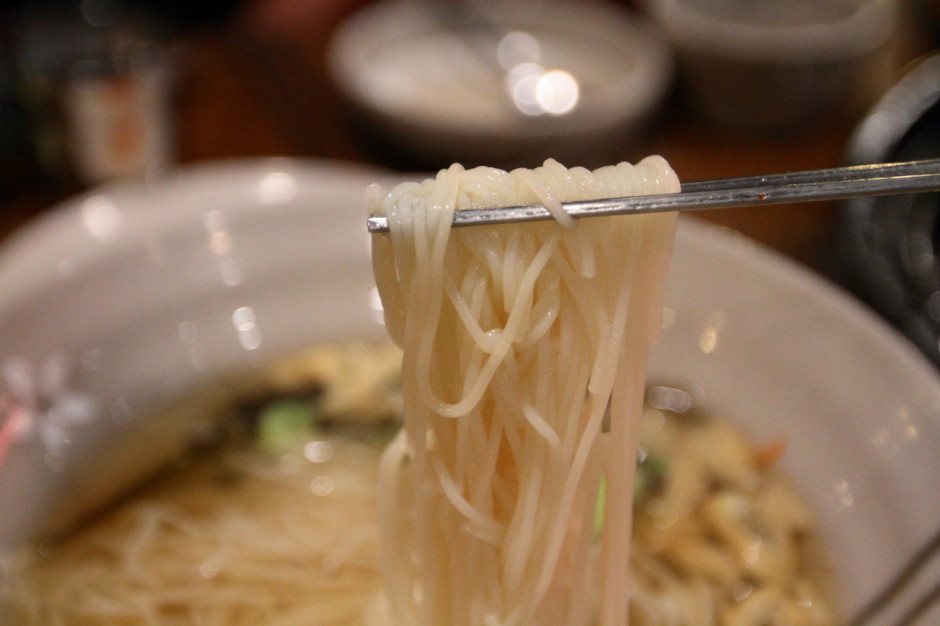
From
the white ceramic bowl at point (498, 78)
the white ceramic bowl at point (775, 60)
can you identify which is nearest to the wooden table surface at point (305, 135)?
the white ceramic bowl at point (775, 60)

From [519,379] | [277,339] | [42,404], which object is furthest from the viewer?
[277,339]

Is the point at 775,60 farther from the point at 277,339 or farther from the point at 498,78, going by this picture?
the point at 277,339

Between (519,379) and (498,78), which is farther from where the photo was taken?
(498,78)

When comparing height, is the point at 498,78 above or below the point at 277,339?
above

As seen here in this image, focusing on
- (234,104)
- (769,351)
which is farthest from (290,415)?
(234,104)

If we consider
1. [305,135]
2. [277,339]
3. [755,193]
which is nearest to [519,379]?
[755,193]

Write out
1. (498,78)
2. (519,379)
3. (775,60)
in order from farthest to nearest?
(498,78), (775,60), (519,379)

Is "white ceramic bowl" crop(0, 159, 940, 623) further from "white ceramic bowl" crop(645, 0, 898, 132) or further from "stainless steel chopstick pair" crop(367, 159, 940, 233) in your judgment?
"white ceramic bowl" crop(645, 0, 898, 132)

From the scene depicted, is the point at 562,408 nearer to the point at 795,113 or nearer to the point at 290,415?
the point at 290,415
